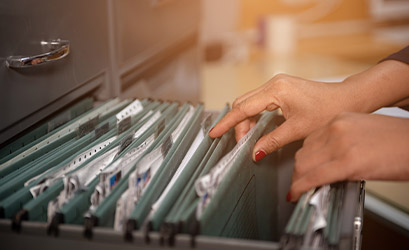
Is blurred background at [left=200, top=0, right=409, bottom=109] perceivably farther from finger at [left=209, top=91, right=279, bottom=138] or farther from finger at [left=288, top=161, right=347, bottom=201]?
finger at [left=288, top=161, right=347, bottom=201]

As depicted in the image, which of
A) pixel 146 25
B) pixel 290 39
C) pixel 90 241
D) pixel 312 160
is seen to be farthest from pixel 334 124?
pixel 290 39

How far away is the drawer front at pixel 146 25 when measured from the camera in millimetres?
827

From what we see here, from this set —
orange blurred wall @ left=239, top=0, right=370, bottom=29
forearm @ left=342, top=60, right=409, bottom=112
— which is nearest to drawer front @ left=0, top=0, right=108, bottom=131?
forearm @ left=342, top=60, right=409, bottom=112

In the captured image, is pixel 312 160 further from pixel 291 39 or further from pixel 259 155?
pixel 291 39

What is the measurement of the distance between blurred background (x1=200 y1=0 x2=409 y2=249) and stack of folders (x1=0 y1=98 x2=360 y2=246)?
35.1 inches

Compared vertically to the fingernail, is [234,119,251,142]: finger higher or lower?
higher

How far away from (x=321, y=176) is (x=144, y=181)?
0.19 meters

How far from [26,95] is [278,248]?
0.36 meters

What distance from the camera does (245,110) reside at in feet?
2.15

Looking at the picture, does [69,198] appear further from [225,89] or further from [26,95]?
[225,89]

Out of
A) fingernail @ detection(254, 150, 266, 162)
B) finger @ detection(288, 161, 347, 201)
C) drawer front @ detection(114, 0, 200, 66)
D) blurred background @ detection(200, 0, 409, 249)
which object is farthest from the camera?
blurred background @ detection(200, 0, 409, 249)

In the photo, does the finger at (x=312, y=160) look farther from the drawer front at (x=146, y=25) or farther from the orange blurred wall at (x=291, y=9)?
the orange blurred wall at (x=291, y=9)

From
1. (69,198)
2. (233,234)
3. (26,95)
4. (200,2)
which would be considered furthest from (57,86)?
(200,2)

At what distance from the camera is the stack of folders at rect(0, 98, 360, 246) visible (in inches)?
A: 16.8
